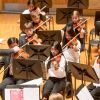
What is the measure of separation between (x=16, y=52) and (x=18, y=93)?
1.81 meters

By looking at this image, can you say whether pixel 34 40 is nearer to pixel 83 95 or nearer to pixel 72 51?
pixel 72 51

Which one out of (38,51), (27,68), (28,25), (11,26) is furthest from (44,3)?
Result: (27,68)

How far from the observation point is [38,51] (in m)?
6.39

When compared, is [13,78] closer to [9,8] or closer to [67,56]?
[67,56]

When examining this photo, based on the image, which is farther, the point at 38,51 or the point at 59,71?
the point at 38,51

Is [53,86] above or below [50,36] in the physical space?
below

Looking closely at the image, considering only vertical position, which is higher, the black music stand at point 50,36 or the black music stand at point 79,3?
the black music stand at point 79,3

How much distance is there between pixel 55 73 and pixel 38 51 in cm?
56

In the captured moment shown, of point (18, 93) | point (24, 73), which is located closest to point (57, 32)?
point (24, 73)

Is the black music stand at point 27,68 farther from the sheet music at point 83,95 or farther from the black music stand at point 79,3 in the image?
the black music stand at point 79,3

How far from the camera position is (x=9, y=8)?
12.9 metres

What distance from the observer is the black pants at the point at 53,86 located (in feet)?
20.1

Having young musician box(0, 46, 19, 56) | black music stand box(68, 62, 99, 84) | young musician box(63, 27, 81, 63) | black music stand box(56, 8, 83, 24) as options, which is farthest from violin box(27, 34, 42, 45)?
black music stand box(68, 62, 99, 84)

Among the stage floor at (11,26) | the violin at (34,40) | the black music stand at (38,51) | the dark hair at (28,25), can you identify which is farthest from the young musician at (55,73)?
the stage floor at (11,26)
